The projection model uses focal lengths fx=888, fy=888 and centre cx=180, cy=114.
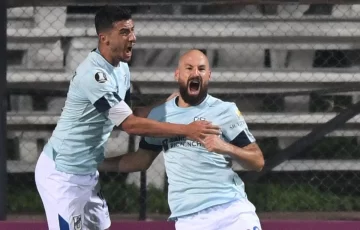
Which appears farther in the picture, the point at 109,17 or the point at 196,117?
the point at 109,17

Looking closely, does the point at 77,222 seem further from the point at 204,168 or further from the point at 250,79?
the point at 250,79

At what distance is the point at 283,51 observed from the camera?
7152 millimetres

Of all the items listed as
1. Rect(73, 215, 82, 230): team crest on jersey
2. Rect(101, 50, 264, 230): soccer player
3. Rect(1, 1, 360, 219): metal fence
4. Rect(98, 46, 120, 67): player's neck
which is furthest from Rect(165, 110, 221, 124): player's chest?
Rect(1, 1, 360, 219): metal fence

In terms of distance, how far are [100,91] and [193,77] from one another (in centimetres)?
48

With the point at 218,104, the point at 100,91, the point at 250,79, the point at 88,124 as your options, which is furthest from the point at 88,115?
the point at 250,79

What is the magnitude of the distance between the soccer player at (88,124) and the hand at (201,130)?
0.91ft

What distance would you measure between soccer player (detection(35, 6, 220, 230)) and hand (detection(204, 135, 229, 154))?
0.37 m

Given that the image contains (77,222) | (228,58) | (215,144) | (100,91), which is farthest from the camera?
(228,58)

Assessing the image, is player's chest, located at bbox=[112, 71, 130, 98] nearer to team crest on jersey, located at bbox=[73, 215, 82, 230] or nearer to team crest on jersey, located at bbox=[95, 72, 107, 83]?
team crest on jersey, located at bbox=[95, 72, 107, 83]

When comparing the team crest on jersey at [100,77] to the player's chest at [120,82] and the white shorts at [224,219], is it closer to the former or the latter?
the player's chest at [120,82]

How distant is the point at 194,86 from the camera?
13.4ft

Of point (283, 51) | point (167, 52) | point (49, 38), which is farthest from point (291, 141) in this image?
point (49, 38)

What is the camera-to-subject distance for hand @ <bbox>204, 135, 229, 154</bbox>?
3865 millimetres

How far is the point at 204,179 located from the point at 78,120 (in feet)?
2.47
